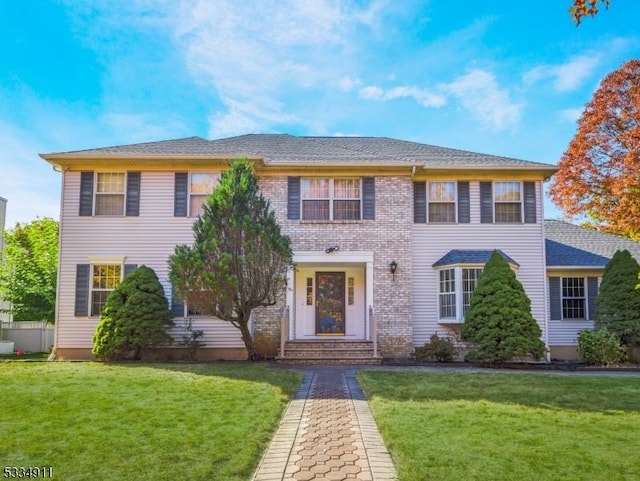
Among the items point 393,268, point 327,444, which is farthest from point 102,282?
point 327,444

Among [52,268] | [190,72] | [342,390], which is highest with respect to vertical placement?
[190,72]

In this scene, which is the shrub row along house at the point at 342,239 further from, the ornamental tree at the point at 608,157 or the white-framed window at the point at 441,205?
the ornamental tree at the point at 608,157

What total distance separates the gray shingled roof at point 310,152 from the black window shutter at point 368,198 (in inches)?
24.2

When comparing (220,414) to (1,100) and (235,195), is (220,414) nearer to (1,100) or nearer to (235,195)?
(235,195)

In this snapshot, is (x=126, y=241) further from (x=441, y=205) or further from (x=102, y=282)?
(x=441, y=205)

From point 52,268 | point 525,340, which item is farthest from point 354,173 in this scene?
point 52,268

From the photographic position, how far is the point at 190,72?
50.7 feet

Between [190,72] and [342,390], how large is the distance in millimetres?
10776

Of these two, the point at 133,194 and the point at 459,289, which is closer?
the point at 459,289

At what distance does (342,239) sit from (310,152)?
10.0 ft

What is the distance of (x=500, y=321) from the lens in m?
12.9

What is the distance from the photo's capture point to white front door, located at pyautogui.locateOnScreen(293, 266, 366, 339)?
1555cm

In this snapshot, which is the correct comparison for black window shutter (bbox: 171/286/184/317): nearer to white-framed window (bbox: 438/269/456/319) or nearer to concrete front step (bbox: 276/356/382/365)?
concrete front step (bbox: 276/356/382/365)

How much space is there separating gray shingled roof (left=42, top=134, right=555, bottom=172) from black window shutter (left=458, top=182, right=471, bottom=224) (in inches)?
30.9
